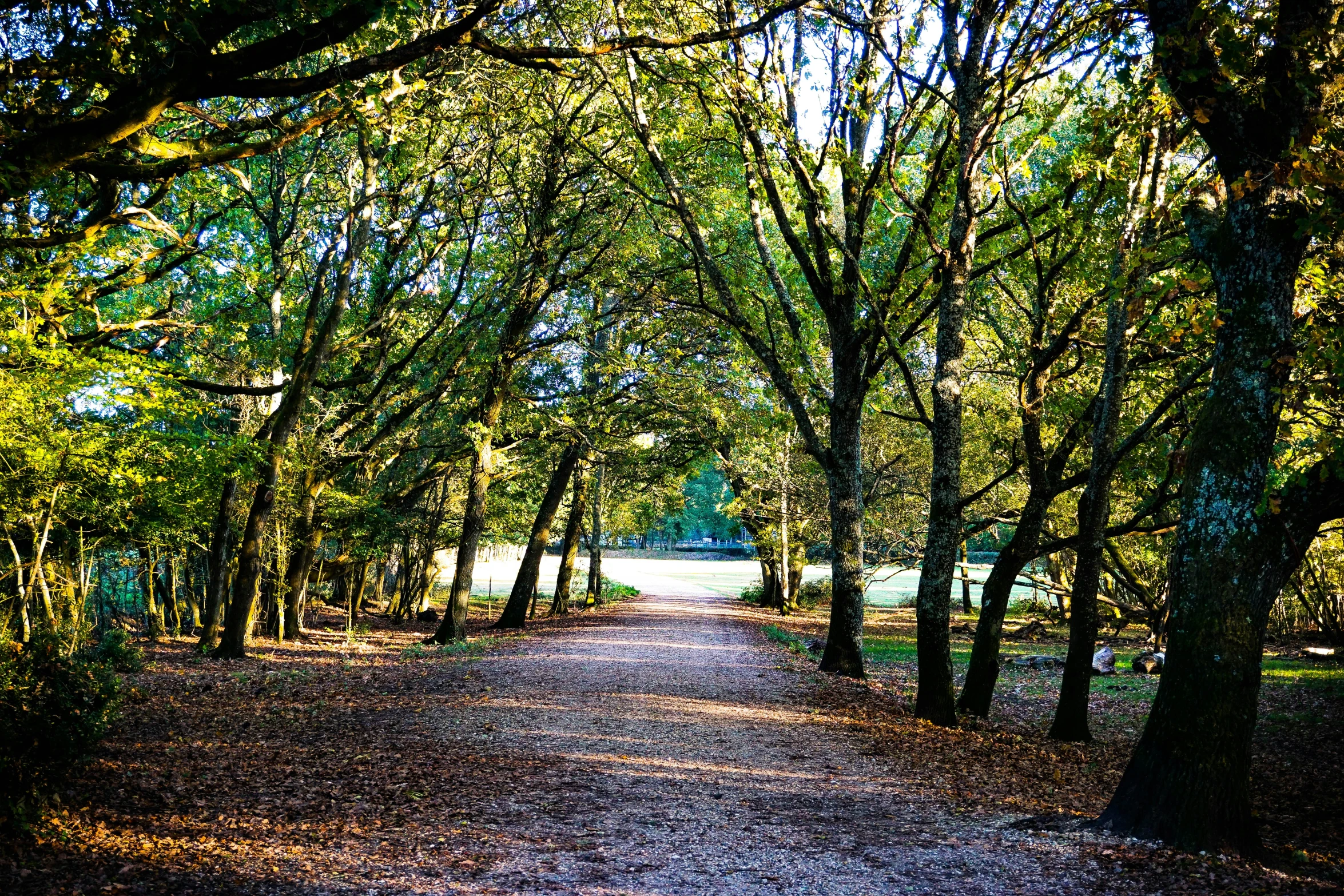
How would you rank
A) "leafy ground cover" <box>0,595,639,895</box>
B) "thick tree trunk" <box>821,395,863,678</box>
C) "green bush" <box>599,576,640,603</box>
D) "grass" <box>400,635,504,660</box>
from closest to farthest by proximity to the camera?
"leafy ground cover" <box>0,595,639,895</box> → "thick tree trunk" <box>821,395,863,678</box> → "grass" <box>400,635,504,660</box> → "green bush" <box>599,576,640,603</box>

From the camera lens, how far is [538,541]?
74.7 feet

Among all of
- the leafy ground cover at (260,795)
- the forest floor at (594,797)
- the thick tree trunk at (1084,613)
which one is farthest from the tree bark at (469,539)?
the thick tree trunk at (1084,613)

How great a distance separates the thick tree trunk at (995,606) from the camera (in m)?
10.7

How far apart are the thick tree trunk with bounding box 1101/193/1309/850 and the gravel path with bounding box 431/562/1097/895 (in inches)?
35.0

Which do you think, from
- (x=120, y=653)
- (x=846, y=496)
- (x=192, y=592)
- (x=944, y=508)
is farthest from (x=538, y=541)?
(x=944, y=508)

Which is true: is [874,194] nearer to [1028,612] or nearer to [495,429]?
[495,429]

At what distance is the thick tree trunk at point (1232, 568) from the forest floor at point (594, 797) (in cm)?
31

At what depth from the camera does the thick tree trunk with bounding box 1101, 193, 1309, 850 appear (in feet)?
17.4

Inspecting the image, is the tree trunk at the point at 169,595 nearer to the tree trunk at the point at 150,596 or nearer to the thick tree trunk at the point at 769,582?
the tree trunk at the point at 150,596

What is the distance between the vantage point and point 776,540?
101ft

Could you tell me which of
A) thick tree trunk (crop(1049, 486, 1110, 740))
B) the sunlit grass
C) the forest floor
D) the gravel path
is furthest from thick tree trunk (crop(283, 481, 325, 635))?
the sunlit grass

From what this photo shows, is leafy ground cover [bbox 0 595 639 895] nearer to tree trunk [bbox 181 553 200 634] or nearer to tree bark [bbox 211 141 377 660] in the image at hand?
tree bark [bbox 211 141 377 660]

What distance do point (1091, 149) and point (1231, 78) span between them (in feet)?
9.34

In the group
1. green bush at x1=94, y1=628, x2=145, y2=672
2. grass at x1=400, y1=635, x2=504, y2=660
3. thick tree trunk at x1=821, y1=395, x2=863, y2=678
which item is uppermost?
thick tree trunk at x1=821, y1=395, x2=863, y2=678
